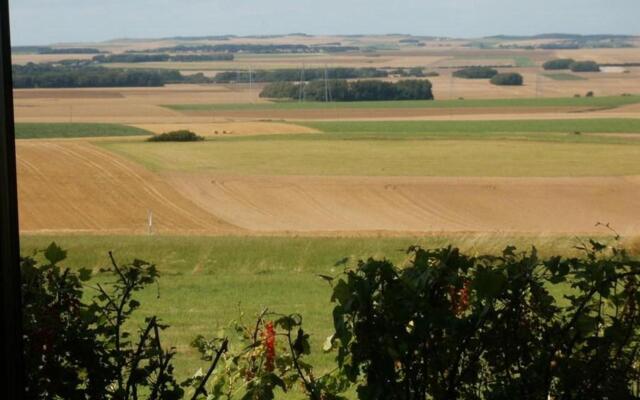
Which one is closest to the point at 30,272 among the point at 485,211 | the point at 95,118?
the point at 485,211

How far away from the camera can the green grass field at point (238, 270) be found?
4.03 metres

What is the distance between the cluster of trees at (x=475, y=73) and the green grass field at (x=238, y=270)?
2313 centimetres

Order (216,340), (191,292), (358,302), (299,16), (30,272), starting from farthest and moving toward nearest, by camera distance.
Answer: (191,292) → (299,16) → (216,340) → (30,272) → (358,302)

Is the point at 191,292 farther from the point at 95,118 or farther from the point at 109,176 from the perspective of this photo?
the point at 95,118

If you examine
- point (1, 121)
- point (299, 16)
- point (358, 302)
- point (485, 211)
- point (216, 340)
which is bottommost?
point (485, 211)

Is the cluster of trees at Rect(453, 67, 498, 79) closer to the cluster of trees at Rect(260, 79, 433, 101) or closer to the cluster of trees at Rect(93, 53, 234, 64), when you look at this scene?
the cluster of trees at Rect(260, 79, 433, 101)

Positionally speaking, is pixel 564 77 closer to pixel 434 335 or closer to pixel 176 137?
pixel 176 137

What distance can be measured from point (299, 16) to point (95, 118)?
21175mm

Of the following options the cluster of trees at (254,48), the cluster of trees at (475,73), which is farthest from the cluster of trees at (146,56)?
the cluster of trees at (475,73)

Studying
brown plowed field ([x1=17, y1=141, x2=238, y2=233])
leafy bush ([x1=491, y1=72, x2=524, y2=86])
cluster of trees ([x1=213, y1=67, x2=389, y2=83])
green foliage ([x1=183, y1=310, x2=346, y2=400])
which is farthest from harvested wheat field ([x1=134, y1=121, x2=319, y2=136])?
green foliage ([x1=183, y1=310, x2=346, y2=400])

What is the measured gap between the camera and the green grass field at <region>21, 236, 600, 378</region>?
4.03 m

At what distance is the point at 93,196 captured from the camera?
48.1ft

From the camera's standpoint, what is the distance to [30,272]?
163cm

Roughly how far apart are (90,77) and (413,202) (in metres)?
9.95
